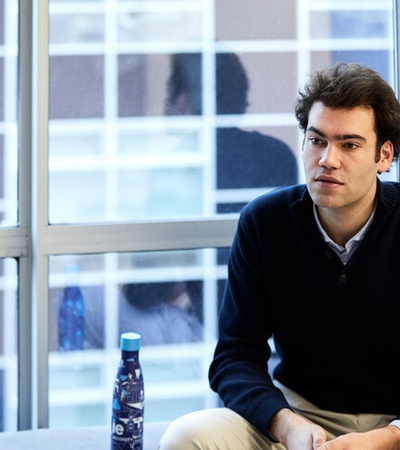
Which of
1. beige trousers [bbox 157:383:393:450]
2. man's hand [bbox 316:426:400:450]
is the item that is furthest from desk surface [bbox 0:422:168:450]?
man's hand [bbox 316:426:400:450]

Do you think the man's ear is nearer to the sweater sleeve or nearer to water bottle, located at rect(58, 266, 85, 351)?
the sweater sleeve

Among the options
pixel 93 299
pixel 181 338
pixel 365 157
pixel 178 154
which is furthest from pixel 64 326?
pixel 365 157

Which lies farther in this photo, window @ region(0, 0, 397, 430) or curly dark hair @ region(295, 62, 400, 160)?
window @ region(0, 0, 397, 430)

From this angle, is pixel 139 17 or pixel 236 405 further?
pixel 139 17

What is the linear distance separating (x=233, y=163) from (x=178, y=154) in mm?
159


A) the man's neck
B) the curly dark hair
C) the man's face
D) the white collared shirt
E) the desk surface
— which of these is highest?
the curly dark hair

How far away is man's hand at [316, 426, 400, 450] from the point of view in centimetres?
174

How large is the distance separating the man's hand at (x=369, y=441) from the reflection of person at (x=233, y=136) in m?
0.85

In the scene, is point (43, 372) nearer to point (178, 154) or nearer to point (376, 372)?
point (178, 154)

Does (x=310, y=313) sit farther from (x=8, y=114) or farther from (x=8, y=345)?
(x=8, y=114)

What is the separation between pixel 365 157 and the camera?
1.91 m

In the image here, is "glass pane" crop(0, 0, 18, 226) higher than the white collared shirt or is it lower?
higher

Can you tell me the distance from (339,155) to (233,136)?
56 cm

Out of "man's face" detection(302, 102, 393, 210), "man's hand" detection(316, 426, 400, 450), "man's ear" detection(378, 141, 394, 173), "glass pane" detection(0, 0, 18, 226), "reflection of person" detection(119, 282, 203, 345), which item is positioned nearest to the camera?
"man's hand" detection(316, 426, 400, 450)
